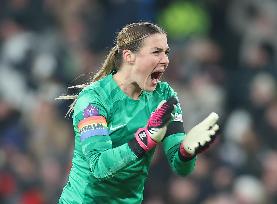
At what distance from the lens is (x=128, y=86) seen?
16.8 ft

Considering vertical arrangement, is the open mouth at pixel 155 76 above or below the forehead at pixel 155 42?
below

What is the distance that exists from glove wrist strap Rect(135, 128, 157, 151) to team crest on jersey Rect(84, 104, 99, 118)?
317mm

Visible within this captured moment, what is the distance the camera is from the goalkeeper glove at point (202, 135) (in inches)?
183

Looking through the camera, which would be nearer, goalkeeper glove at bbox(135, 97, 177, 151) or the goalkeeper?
goalkeeper glove at bbox(135, 97, 177, 151)

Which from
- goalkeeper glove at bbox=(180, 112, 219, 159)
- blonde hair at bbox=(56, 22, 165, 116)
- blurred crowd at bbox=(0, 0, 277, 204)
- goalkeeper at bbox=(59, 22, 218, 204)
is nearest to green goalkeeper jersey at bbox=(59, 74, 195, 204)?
goalkeeper at bbox=(59, 22, 218, 204)

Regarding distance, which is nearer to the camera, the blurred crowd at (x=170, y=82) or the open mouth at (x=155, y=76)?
the open mouth at (x=155, y=76)

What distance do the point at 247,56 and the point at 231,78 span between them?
0.61m

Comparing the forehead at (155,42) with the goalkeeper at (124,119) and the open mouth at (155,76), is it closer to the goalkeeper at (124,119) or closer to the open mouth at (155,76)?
the goalkeeper at (124,119)

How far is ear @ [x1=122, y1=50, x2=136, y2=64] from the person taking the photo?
507 centimetres

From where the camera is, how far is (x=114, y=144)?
504 cm

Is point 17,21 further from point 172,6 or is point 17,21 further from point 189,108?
point 189,108

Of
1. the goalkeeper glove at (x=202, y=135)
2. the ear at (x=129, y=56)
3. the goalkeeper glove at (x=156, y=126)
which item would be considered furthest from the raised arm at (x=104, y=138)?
the ear at (x=129, y=56)

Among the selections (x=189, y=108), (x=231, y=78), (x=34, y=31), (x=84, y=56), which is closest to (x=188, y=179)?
(x=189, y=108)

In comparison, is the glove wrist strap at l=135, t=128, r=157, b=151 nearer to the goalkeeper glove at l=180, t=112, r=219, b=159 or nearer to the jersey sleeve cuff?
the jersey sleeve cuff
